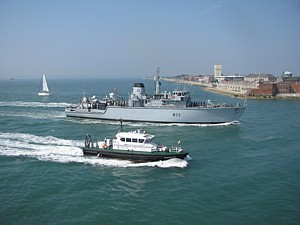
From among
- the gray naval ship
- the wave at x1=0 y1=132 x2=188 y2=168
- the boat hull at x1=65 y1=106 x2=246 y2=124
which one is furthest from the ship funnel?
the wave at x1=0 y1=132 x2=188 y2=168

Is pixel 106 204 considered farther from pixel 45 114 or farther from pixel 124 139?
pixel 45 114

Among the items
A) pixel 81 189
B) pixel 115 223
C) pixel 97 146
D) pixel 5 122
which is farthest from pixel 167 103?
pixel 115 223

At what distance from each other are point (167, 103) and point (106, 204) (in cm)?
3120

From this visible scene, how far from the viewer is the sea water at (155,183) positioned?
19.0 meters

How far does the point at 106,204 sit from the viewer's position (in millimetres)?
20531

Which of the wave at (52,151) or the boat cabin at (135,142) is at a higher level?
the boat cabin at (135,142)

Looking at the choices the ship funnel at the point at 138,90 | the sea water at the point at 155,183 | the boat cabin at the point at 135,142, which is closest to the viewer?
the sea water at the point at 155,183

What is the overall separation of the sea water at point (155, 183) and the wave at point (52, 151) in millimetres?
91

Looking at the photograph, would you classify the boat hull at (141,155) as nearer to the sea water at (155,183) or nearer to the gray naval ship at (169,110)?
the sea water at (155,183)

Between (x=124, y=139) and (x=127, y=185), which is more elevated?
(x=124, y=139)

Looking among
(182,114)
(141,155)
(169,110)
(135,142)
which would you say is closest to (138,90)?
(169,110)

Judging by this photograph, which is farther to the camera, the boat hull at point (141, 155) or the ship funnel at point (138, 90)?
the ship funnel at point (138, 90)

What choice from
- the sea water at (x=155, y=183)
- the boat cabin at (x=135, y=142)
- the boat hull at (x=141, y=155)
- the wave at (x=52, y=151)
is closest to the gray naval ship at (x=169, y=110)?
the sea water at (x=155, y=183)

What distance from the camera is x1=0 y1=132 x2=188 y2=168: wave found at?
27484 millimetres
